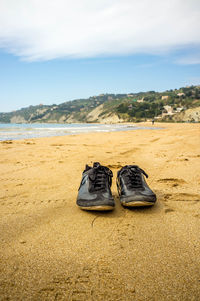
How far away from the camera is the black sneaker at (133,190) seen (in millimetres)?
1933

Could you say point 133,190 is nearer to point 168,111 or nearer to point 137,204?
point 137,204

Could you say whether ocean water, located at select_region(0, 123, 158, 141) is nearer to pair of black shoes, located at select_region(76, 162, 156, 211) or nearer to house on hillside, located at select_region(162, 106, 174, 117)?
pair of black shoes, located at select_region(76, 162, 156, 211)

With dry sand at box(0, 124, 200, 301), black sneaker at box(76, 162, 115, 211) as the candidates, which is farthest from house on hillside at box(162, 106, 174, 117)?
dry sand at box(0, 124, 200, 301)

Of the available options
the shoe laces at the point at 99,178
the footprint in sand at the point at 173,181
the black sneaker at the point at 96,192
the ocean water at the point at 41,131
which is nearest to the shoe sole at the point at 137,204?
the black sneaker at the point at 96,192

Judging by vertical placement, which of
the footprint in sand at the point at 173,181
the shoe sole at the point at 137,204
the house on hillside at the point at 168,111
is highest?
the house on hillside at the point at 168,111

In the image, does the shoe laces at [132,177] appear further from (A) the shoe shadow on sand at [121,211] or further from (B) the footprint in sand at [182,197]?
(B) the footprint in sand at [182,197]

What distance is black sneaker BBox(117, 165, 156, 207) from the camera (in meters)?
1.93

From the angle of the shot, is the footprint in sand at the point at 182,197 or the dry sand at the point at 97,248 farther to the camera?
the footprint in sand at the point at 182,197

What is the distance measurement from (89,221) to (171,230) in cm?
70

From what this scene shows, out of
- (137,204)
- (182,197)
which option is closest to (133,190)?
(137,204)

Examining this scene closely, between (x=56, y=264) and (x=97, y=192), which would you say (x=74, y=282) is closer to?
(x=56, y=264)

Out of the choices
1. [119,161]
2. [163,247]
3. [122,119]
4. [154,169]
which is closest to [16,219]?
[163,247]

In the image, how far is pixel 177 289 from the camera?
3.22 feet

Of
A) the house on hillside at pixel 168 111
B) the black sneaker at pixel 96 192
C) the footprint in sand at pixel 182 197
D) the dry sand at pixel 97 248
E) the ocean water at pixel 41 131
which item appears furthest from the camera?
the house on hillside at pixel 168 111
